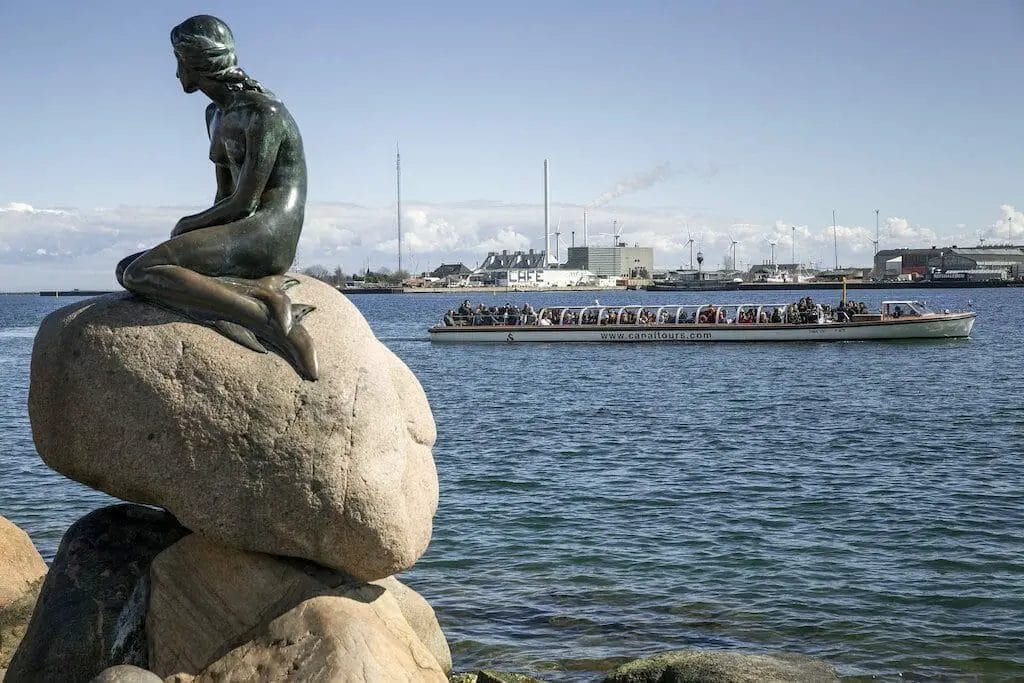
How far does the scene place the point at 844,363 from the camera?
170ft

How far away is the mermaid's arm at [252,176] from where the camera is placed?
8.48 metres

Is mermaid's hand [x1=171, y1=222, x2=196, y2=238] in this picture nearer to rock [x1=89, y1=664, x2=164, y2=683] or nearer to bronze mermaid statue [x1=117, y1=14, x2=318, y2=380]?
bronze mermaid statue [x1=117, y1=14, x2=318, y2=380]

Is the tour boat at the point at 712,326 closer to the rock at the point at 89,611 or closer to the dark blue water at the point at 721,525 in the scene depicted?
the dark blue water at the point at 721,525

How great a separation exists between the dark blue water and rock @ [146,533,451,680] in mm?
4591

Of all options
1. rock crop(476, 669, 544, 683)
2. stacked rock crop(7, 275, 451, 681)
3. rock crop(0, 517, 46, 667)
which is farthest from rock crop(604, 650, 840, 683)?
rock crop(0, 517, 46, 667)

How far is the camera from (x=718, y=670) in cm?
1039

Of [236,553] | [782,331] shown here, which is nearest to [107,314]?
[236,553]

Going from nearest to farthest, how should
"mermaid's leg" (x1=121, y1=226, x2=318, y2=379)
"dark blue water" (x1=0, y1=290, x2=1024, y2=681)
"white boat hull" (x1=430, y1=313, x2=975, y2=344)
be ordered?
"mermaid's leg" (x1=121, y1=226, x2=318, y2=379)
"dark blue water" (x1=0, y1=290, x2=1024, y2=681)
"white boat hull" (x1=430, y1=313, x2=975, y2=344)

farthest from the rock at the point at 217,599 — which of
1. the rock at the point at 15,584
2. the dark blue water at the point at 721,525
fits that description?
the dark blue water at the point at 721,525

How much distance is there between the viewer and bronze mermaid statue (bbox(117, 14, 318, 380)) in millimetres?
8117

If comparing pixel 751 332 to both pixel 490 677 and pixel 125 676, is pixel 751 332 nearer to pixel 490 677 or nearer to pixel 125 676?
pixel 490 677

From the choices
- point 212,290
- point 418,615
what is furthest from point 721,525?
point 212,290

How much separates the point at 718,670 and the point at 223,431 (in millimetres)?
5103

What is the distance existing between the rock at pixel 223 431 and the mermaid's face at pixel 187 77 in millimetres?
1741
